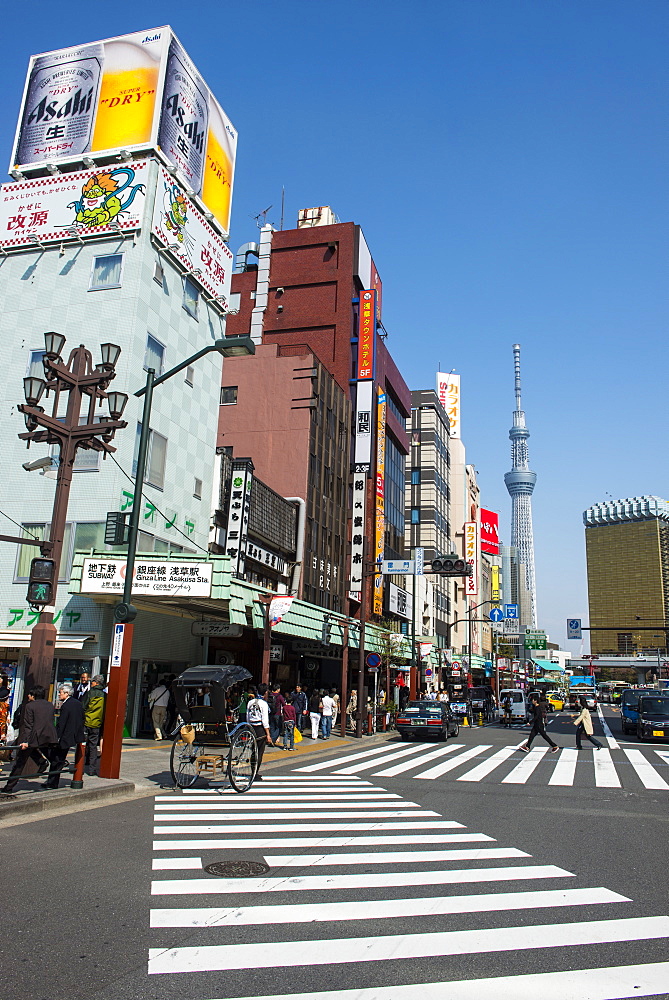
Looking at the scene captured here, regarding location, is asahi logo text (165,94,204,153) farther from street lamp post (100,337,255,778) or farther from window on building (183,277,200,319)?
street lamp post (100,337,255,778)

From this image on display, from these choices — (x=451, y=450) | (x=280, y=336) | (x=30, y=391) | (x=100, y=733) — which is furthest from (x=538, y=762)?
(x=451, y=450)

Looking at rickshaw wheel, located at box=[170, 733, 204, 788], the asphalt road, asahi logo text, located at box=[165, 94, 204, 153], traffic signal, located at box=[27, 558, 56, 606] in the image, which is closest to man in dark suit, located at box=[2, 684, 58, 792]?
the asphalt road

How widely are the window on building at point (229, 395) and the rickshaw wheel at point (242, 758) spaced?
1244 inches

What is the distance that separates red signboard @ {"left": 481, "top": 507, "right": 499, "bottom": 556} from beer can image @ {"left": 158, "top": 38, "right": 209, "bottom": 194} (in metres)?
80.5

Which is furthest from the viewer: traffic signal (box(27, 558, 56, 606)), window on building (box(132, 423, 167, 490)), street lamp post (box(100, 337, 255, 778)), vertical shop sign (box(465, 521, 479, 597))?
vertical shop sign (box(465, 521, 479, 597))

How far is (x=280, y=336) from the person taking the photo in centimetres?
5284

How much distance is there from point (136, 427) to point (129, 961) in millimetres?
22082

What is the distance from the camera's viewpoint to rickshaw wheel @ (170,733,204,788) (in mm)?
13859

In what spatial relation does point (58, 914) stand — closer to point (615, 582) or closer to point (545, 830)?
point (545, 830)

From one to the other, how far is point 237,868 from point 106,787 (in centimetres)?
519

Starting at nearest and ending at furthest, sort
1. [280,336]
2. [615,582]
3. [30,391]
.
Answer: [30,391]
[280,336]
[615,582]

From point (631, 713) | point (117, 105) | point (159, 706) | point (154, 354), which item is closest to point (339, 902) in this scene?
point (159, 706)

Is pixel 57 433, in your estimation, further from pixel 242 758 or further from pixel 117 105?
pixel 117 105

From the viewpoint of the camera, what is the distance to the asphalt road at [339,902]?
5.06 m
